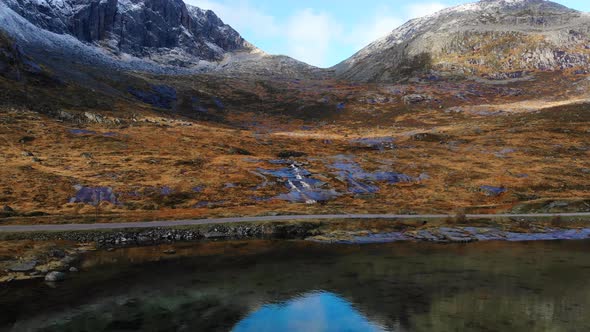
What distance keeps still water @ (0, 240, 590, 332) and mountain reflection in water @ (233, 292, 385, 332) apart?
2.8 inches

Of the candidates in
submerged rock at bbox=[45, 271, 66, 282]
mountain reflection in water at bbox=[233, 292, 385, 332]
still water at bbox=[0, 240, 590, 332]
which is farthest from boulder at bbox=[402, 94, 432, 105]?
submerged rock at bbox=[45, 271, 66, 282]

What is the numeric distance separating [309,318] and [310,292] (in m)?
4.84

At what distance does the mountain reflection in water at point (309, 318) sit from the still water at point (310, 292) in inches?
2.8

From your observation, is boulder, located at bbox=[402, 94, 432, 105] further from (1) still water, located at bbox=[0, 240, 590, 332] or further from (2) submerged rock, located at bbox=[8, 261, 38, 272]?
(2) submerged rock, located at bbox=[8, 261, 38, 272]

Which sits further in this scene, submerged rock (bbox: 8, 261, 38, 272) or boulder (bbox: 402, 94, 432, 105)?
boulder (bbox: 402, 94, 432, 105)

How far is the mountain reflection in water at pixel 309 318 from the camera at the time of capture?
25075 millimetres

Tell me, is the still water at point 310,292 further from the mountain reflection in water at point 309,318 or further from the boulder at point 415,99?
the boulder at point 415,99

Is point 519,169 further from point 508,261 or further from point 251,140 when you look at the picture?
point 251,140

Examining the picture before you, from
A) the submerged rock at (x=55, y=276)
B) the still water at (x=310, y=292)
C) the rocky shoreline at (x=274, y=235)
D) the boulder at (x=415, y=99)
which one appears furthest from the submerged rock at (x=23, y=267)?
the boulder at (x=415, y=99)

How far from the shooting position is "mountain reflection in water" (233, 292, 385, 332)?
25.1m

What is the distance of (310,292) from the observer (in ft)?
103

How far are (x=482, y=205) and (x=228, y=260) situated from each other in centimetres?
4864

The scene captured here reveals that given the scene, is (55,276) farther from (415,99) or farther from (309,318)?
(415,99)

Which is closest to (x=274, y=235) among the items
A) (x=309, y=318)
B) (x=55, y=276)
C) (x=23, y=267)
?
(x=309, y=318)
